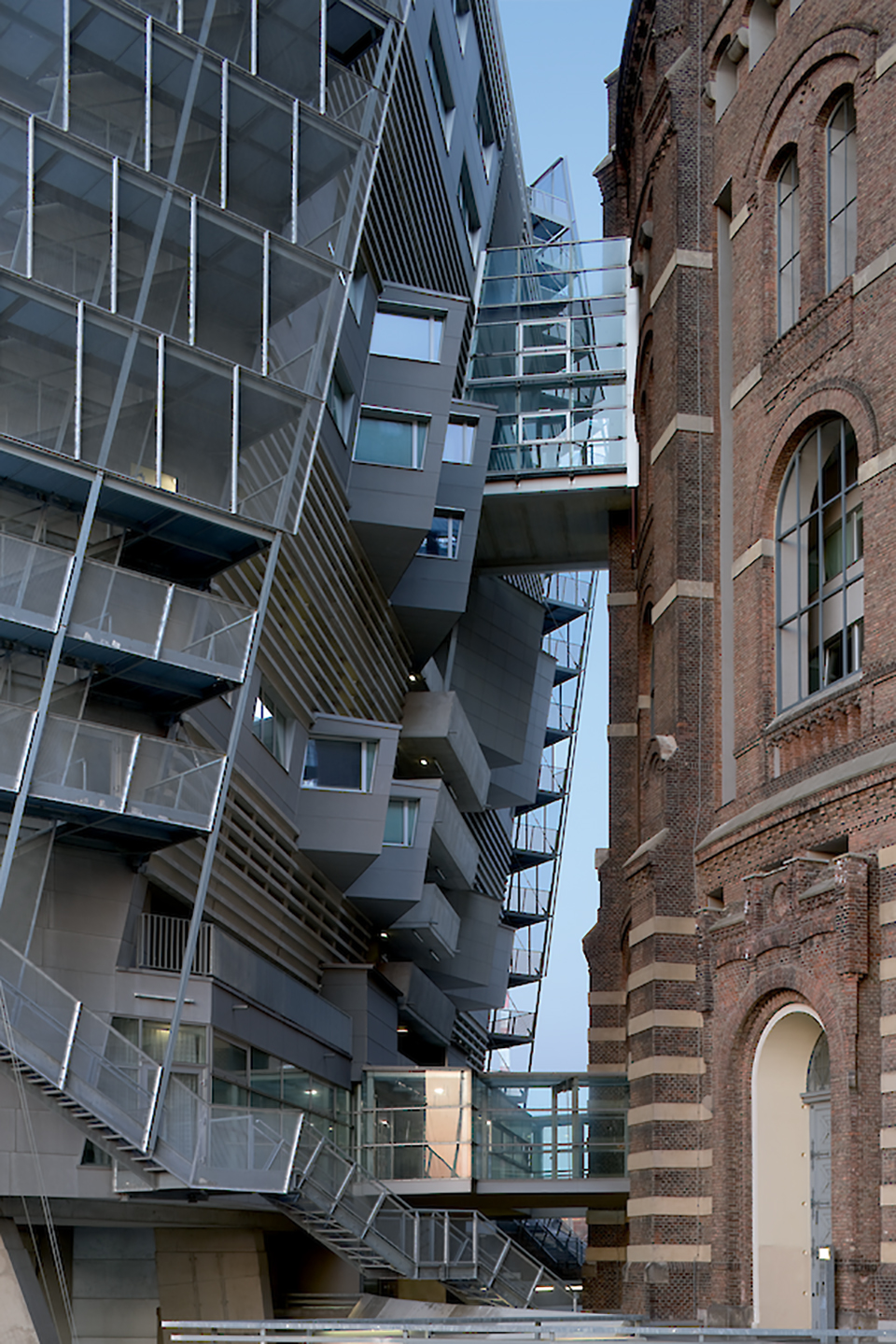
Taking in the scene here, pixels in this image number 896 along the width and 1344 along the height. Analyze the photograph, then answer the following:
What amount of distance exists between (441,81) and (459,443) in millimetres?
10495

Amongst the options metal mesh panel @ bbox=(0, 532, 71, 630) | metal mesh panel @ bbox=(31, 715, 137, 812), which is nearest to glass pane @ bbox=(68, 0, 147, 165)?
metal mesh panel @ bbox=(0, 532, 71, 630)

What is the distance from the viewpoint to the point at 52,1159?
974 inches

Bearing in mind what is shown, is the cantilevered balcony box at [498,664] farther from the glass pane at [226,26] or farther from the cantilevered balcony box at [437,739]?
the glass pane at [226,26]

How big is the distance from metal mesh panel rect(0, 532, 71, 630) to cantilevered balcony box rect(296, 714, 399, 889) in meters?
15.0

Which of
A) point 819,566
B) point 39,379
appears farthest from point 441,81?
point 819,566

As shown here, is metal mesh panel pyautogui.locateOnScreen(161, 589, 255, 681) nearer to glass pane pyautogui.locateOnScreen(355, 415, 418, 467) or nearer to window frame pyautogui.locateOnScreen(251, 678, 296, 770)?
window frame pyautogui.locateOnScreen(251, 678, 296, 770)

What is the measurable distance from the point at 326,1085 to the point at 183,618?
1665 cm

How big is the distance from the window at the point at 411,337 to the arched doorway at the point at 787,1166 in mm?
21527

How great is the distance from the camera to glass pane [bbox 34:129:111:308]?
2414cm

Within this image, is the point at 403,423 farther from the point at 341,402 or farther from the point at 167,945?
the point at 167,945

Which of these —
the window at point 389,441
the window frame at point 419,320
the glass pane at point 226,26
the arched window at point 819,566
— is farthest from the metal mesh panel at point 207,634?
the window frame at point 419,320

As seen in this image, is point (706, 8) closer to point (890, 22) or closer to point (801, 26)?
point (801, 26)

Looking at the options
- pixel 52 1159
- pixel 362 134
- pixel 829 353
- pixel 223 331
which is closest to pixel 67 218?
pixel 223 331

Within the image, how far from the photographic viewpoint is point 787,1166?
25.1 metres
